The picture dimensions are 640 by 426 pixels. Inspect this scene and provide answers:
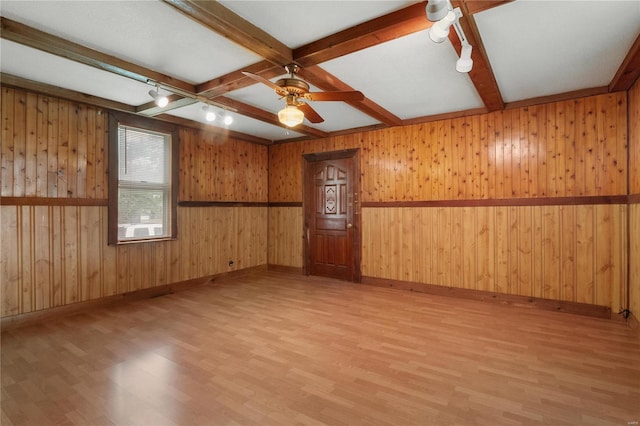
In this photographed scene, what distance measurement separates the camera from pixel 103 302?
400 cm

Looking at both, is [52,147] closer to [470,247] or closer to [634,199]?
[470,247]

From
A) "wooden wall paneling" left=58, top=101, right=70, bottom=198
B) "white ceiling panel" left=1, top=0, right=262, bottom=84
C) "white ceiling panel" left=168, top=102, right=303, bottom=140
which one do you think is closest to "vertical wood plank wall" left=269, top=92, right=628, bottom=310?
"white ceiling panel" left=168, top=102, right=303, bottom=140

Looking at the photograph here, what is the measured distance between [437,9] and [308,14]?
893 mm

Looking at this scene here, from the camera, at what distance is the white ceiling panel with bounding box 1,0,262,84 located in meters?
2.09

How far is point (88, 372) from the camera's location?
7.76 feet

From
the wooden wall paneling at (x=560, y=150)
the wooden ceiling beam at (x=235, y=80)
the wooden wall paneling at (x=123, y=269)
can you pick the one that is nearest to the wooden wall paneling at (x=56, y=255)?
the wooden wall paneling at (x=123, y=269)

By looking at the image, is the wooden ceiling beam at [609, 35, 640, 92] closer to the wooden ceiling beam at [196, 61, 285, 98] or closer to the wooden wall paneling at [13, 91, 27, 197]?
the wooden ceiling beam at [196, 61, 285, 98]

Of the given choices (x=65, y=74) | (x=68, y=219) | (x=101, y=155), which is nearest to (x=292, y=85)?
(x=65, y=74)

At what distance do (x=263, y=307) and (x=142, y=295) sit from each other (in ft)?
6.09

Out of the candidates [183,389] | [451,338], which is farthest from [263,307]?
[451,338]

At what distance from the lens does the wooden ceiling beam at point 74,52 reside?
2275 mm

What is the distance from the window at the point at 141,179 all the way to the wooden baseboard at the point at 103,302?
752mm

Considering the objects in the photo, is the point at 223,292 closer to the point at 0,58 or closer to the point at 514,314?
the point at 0,58

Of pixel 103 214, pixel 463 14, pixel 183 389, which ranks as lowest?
pixel 183 389
